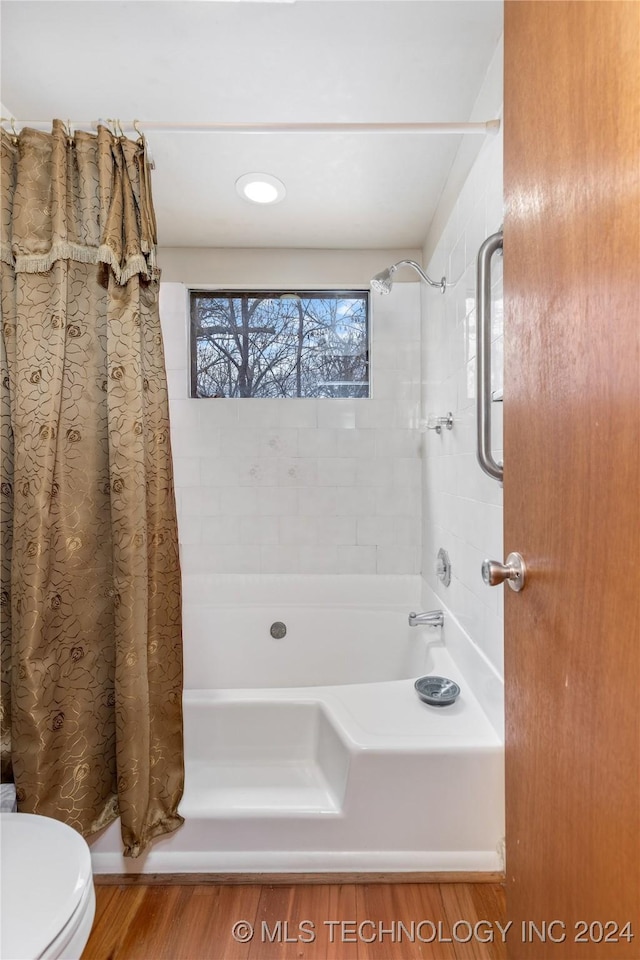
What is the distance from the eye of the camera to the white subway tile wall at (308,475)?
8.24ft

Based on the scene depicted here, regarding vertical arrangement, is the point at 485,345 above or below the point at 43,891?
above

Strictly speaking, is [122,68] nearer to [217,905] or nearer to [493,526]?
[493,526]

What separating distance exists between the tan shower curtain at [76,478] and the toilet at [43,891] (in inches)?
12.7

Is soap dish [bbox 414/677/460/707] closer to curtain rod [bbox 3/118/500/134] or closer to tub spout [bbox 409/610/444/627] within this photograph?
tub spout [bbox 409/610/444/627]

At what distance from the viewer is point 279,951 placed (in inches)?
44.5

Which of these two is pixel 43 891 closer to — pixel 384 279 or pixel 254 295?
pixel 384 279

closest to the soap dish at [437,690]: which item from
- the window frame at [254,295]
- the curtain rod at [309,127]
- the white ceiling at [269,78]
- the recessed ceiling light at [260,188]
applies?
the window frame at [254,295]

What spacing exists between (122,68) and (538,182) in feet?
4.40

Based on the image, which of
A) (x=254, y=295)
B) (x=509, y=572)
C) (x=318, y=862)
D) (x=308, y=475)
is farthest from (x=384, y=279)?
(x=318, y=862)

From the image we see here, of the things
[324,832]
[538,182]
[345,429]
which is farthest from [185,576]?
[538,182]

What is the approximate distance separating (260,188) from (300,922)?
2.45 meters

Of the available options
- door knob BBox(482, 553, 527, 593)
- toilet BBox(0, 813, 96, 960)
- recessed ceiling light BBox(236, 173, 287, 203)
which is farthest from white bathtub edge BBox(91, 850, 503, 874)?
recessed ceiling light BBox(236, 173, 287, 203)

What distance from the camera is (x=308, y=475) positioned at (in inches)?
99.0

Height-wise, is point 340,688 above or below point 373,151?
below
